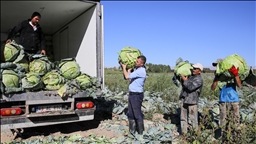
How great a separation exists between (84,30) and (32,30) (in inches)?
50.1

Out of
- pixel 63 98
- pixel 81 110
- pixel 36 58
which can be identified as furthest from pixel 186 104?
pixel 36 58

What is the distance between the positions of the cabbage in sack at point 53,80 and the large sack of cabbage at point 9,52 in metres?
0.71

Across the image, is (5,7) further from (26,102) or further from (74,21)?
(26,102)

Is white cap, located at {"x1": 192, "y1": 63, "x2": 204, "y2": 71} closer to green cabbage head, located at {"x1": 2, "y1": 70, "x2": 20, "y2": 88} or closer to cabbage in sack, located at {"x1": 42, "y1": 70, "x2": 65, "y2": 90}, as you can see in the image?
cabbage in sack, located at {"x1": 42, "y1": 70, "x2": 65, "y2": 90}

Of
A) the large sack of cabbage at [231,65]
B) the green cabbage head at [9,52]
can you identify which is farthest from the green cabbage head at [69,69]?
the large sack of cabbage at [231,65]

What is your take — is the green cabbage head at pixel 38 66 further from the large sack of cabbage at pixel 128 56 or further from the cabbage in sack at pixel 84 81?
→ the large sack of cabbage at pixel 128 56

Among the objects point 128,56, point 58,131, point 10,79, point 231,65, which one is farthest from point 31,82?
point 231,65

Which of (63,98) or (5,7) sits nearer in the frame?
(63,98)

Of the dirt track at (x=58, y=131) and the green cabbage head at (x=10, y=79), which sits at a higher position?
the green cabbage head at (x=10, y=79)

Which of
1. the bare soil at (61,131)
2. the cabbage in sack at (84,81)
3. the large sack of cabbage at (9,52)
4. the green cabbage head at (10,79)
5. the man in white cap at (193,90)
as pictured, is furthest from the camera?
the bare soil at (61,131)

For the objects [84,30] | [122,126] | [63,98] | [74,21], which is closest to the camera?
[63,98]

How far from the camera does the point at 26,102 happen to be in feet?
14.6

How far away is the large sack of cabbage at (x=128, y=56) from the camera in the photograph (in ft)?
16.7

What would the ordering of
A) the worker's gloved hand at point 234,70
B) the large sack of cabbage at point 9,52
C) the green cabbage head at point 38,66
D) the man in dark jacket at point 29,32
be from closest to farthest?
1. the worker's gloved hand at point 234,70
2. the large sack of cabbage at point 9,52
3. the green cabbage head at point 38,66
4. the man in dark jacket at point 29,32
